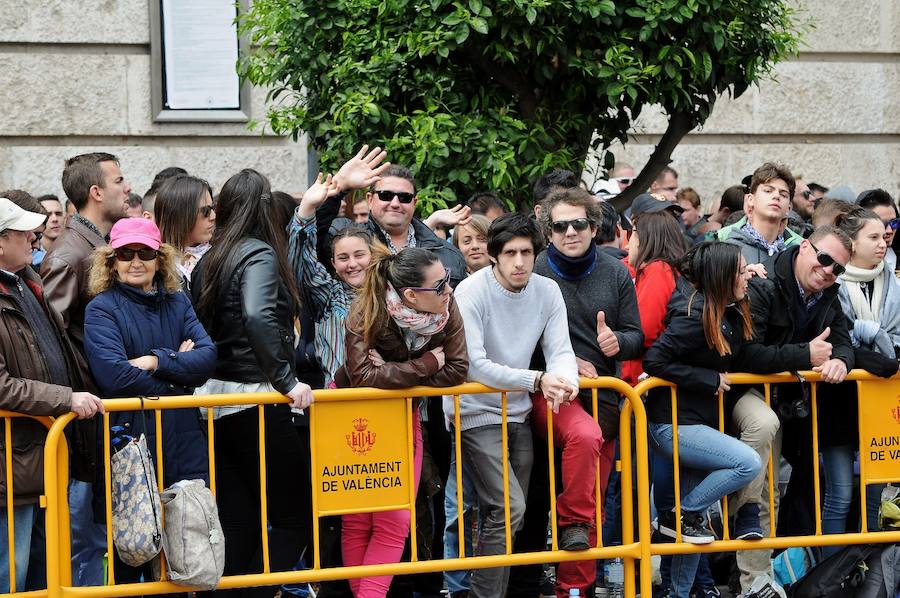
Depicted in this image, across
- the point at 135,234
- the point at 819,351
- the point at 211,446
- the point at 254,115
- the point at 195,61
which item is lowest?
the point at 211,446

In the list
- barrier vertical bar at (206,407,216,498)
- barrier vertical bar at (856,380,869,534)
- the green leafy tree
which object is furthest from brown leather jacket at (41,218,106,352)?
barrier vertical bar at (856,380,869,534)

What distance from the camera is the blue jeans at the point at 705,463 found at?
6336 millimetres

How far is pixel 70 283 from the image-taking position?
6148mm

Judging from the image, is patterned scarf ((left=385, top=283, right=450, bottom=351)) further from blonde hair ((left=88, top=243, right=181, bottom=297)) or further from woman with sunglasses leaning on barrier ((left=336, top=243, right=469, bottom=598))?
blonde hair ((left=88, top=243, right=181, bottom=297))

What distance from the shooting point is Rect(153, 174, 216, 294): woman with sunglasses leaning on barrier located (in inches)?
257

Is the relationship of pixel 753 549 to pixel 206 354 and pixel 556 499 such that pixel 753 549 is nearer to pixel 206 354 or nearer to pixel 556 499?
pixel 556 499

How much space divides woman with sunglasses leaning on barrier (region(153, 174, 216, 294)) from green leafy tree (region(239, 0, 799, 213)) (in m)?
1.47

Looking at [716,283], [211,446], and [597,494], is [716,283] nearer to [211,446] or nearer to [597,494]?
[597,494]

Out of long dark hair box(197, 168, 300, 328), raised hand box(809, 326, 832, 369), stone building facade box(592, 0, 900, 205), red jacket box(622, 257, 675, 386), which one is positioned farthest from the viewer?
stone building facade box(592, 0, 900, 205)

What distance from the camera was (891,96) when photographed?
12.6 m

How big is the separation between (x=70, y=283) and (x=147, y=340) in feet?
1.81

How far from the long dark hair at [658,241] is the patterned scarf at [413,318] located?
1.54 meters

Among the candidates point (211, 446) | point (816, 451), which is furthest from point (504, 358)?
point (816, 451)

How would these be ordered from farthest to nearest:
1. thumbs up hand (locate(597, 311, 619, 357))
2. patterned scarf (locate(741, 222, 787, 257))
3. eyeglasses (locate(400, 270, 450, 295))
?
patterned scarf (locate(741, 222, 787, 257)) → thumbs up hand (locate(597, 311, 619, 357)) → eyeglasses (locate(400, 270, 450, 295))
